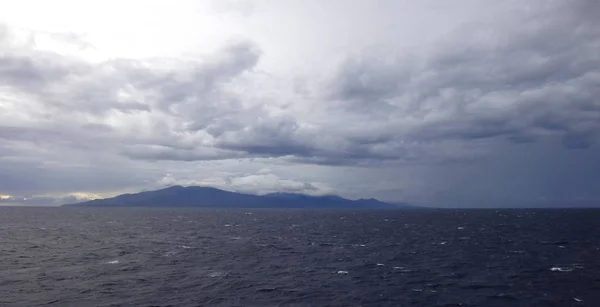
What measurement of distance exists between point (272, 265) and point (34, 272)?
46.9 m

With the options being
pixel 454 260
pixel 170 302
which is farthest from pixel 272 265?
pixel 454 260

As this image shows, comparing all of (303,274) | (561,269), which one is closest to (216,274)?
(303,274)

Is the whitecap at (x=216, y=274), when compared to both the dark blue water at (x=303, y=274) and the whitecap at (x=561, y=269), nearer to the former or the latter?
the dark blue water at (x=303, y=274)

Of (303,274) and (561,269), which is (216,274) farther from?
(561,269)

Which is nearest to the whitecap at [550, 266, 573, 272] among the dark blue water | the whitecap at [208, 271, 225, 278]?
the dark blue water

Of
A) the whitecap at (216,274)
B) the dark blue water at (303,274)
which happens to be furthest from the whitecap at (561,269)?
the whitecap at (216,274)

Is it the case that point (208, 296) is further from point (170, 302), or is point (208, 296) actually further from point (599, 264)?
point (599, 264)

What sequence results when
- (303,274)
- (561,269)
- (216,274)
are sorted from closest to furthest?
(303,274), (216,274), (561,269)

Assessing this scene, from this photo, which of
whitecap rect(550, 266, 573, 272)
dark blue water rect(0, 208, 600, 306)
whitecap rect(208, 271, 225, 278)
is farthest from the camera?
whitecap rect(550, 266, 573, 272)

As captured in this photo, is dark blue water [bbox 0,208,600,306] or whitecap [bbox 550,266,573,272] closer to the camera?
dark blue water [bbox 0,208,600,306]

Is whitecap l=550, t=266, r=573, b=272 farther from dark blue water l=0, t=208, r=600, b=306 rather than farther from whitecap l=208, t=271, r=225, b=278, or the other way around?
whitecap l=208, t=271, r=225, b=278

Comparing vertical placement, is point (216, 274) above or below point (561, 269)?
below

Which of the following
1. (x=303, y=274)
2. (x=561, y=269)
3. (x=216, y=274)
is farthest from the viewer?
(x=561, y=269)

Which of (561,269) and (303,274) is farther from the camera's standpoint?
(561,269)
